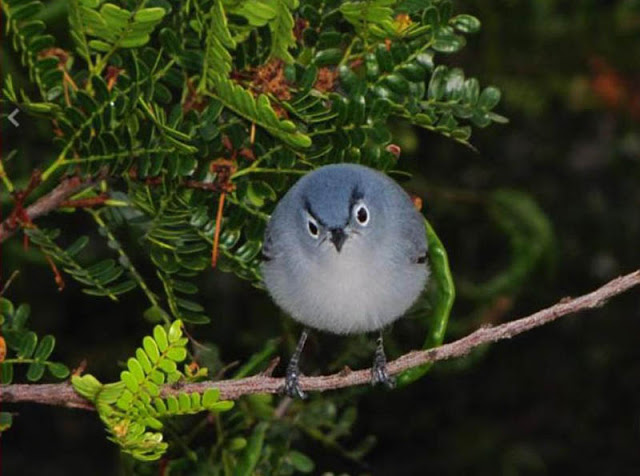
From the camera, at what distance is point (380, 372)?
101 inches

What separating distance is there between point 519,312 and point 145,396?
10.1 feet

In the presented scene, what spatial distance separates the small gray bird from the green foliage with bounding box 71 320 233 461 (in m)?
0.76

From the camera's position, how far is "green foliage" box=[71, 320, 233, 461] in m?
2.06

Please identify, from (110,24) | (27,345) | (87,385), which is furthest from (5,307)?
(110,24)

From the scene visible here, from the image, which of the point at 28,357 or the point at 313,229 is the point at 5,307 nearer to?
the point at 28,357

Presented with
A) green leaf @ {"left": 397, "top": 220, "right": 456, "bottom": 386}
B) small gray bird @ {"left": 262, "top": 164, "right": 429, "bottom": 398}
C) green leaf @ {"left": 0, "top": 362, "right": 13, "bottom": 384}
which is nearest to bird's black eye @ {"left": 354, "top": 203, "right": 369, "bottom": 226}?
small gray bird @ {"left": 262, "top": 164, "right": 429, "bottom": 398}

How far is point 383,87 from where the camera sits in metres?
2.41

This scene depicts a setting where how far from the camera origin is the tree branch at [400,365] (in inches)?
80.5

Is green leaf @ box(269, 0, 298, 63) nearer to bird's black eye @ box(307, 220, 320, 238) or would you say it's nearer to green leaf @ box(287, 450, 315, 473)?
bird's black eye @ box(307, 220, 320, 238)

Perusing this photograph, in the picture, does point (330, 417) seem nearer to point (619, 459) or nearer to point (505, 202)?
point (505, 202)

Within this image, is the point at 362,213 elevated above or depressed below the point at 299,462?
above

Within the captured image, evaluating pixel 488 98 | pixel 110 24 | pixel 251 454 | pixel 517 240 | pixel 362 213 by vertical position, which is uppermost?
pixel 110 24

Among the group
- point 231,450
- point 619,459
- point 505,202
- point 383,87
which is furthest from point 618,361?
point 383,87

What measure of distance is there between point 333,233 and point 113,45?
0.88 metres
